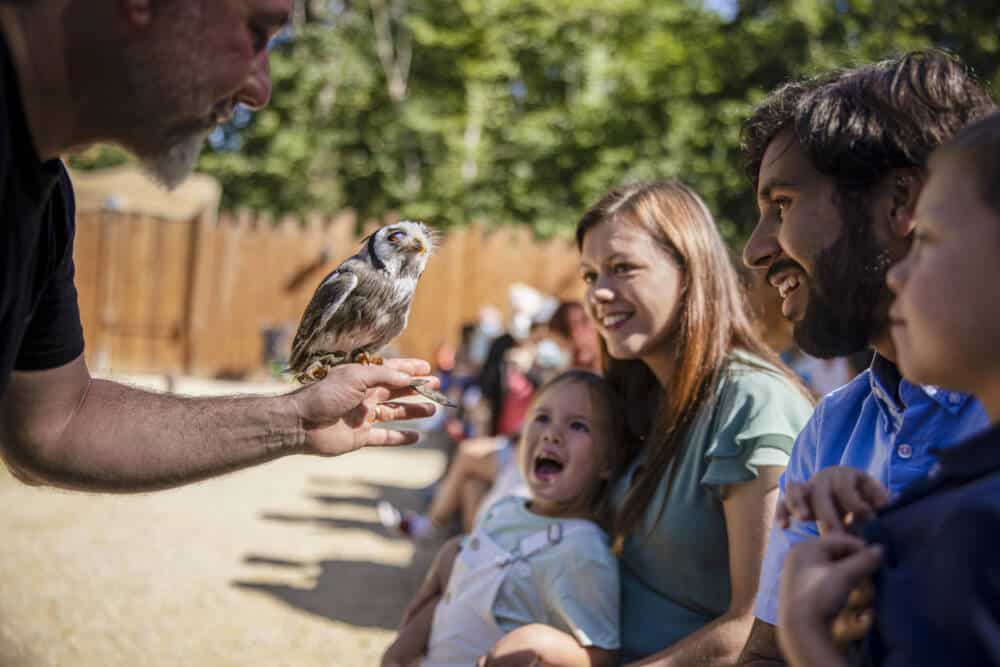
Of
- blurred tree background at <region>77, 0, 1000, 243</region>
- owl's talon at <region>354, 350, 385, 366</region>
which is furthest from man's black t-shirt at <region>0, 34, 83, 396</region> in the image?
blurred tree background at <region>77, 0, 1000, 243</region>

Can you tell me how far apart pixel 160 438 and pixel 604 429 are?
1454 mm

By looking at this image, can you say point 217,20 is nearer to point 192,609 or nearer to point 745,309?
point 745,309

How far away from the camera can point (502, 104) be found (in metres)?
24.0

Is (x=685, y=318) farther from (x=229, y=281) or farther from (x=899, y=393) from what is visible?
(x=229, y=281)

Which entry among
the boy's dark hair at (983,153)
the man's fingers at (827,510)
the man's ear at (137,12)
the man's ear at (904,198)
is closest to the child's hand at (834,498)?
the man's fingers at (827,510)

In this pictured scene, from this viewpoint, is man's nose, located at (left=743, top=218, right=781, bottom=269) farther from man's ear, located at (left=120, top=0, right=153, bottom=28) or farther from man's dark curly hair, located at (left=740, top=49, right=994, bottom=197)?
man's ear, located at (left=120, top=0, right=153, bottom=28)

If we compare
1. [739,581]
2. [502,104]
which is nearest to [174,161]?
[739,581]

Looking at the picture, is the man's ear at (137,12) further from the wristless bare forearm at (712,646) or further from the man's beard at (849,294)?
the wristless bare forearm at (712,646)

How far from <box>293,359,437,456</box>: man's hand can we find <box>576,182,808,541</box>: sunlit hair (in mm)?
697

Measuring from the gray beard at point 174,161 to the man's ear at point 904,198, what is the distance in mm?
1323

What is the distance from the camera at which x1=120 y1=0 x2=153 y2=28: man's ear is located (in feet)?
4.71

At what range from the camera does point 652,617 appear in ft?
8.18

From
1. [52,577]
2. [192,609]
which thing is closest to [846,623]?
[192,609]

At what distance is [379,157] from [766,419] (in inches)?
863
